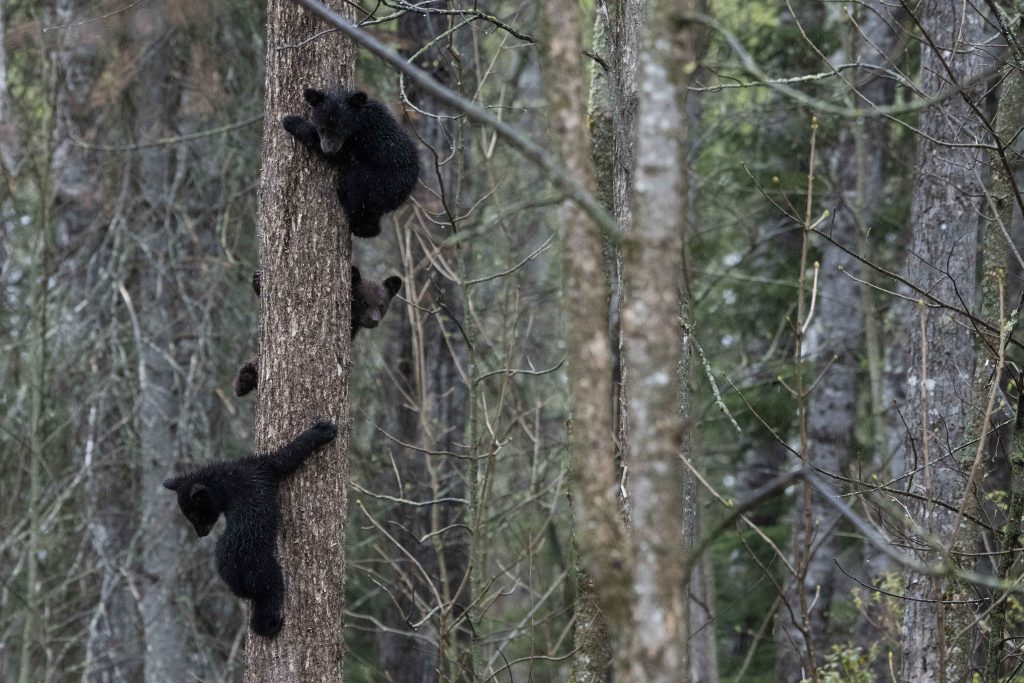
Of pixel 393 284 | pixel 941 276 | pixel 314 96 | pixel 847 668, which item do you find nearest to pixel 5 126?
pixel 393 284

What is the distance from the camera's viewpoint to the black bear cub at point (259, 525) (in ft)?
16.3

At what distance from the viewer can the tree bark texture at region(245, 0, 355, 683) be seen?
16.5 ft

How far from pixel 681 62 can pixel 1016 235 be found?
8.95 m

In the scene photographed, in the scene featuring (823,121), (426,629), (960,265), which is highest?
(823,121)

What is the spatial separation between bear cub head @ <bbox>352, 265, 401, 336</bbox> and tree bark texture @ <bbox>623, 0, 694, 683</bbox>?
4.02 metres

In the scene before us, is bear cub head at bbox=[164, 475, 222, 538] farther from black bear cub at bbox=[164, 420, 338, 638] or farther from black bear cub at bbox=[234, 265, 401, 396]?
black bear cub at bbox=[234, 265, 401, 396]

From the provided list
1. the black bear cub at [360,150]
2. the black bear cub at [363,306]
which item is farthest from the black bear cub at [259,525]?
the black bear cub at [363,306]

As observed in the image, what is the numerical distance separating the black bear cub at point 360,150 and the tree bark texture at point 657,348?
9.21ft

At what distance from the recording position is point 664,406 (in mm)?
2631

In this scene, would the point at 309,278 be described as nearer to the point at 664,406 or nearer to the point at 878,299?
the point at 664,406

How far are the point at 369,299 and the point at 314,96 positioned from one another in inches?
76.1

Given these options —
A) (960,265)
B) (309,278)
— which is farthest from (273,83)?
(960,265)

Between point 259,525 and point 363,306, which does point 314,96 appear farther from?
point 259,525

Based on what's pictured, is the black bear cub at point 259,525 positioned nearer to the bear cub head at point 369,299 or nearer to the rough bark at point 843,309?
the bear cub head at point 369,299
